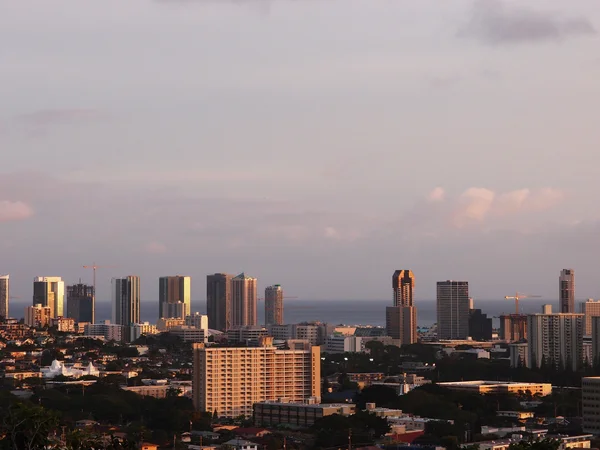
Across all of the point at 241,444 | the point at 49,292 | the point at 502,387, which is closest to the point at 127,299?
the point at 49,292

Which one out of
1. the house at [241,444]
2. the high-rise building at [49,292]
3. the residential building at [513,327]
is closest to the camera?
the house at [241,444]

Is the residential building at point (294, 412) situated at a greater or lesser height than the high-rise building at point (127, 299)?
lesser

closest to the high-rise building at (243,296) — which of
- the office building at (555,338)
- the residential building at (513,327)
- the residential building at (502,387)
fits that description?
the residential building at (513,327)

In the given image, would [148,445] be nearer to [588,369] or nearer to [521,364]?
[588,369]

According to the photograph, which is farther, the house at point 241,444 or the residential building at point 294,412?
the residential building at point 294,412

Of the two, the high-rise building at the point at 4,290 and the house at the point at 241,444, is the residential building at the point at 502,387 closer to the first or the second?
the house at the point at 241,444

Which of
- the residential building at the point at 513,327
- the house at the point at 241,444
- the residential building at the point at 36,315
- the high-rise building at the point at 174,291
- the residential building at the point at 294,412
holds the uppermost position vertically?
the high-rise building at the point at 174,291

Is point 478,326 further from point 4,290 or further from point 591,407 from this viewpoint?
point 591,407

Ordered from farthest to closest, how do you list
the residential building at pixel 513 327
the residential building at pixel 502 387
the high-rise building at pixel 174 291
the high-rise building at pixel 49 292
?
the high-rise building at pixel 174 291 → the high-rise building at pixel 49 292 → the residential building at pixel 513 327 → the residential building at pixel 502 387
